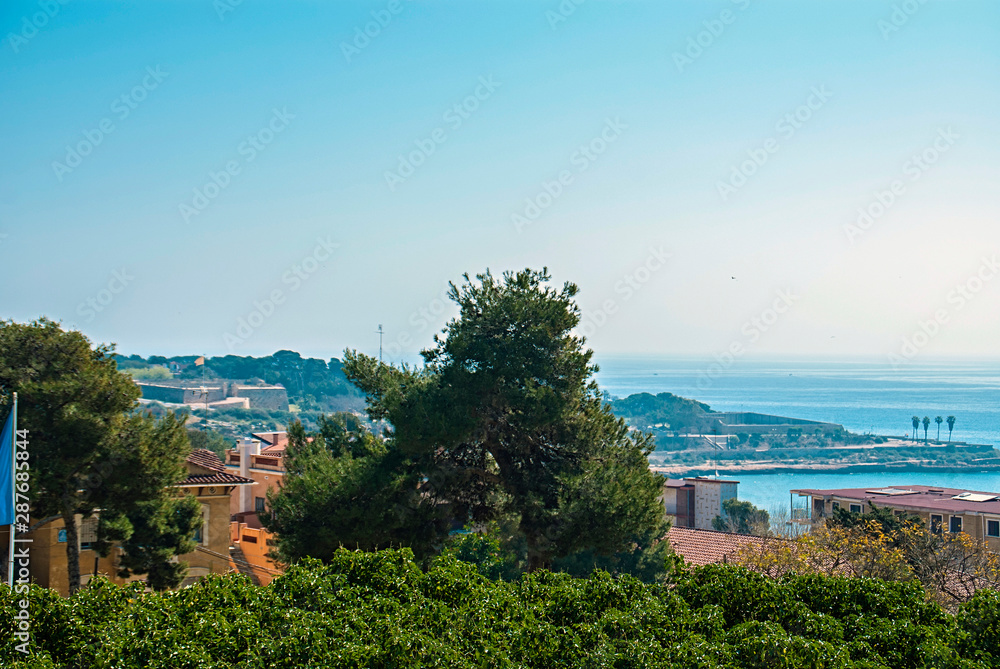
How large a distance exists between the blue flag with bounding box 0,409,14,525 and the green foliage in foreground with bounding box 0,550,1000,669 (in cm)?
299

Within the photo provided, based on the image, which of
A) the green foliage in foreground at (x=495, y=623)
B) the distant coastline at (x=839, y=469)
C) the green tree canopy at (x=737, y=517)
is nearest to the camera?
the green foliage in foreground at (x=495, y=623)

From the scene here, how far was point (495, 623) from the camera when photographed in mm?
6066

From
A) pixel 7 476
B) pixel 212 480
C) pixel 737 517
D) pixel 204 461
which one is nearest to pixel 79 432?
pixel 212 480

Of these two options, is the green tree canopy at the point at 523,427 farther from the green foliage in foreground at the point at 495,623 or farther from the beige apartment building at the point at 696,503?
the beige apartment building at the point at 696,503

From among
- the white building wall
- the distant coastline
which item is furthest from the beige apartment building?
Result: the distant coastline

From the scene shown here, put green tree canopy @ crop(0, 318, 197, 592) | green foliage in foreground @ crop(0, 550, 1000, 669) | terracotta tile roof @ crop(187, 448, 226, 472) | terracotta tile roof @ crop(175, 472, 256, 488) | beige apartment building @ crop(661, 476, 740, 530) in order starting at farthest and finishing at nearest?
beige apartment building @ crop(661, 476, 740, 530) < terracotta tile roof @ crop(187, 448, 226, 472) < terracotta tile roof @ crop(175, 472, 256, 488) < green tree canopy @ crop(0, 318, 197, 592) < green foliage in foreground @ crop(0, 550, 1000, 669)

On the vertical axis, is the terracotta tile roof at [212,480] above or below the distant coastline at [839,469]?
above

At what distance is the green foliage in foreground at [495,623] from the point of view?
546cm

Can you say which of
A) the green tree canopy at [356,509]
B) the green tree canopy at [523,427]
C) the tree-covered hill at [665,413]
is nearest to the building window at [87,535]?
the green tree canopy at [356,509]

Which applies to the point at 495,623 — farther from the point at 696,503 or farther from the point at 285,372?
the point at 285,372

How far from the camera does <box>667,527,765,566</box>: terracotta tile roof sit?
22284 millimetres

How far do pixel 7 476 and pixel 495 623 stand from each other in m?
6.08

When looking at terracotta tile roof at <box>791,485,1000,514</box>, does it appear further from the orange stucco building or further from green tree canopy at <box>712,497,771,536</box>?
the orange stucco building

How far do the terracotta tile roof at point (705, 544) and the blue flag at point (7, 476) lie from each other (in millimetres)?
16825
